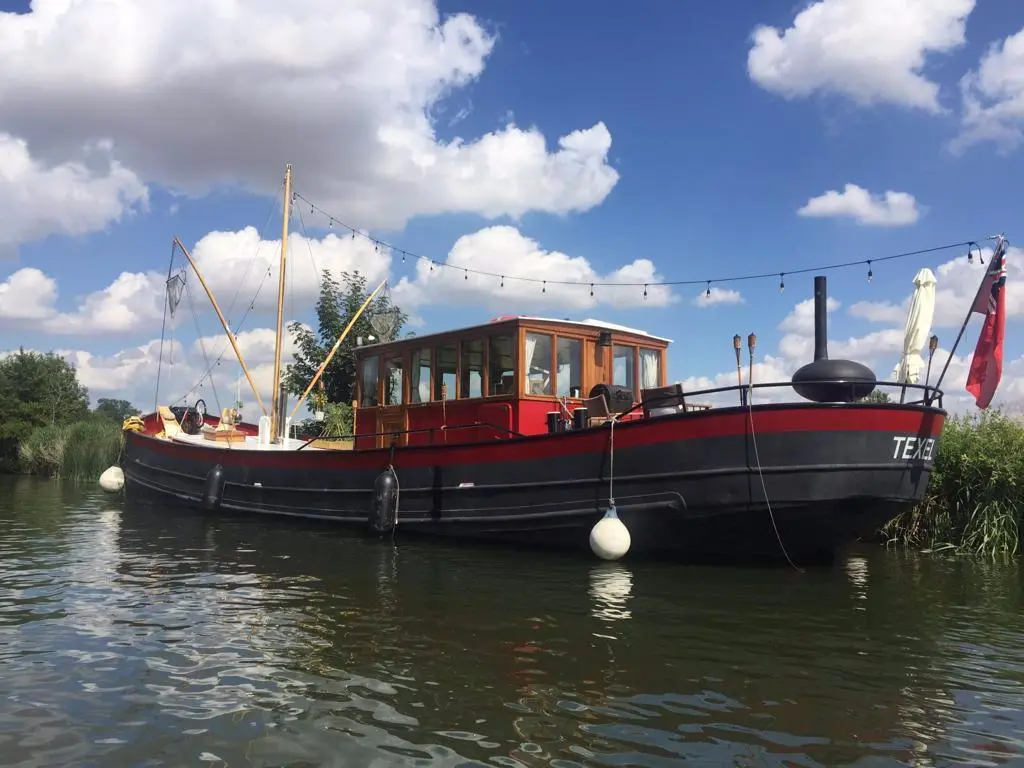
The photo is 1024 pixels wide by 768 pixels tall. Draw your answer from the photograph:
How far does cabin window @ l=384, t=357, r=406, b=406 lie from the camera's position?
12422 millimetres

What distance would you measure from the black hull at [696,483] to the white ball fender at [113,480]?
11.5m

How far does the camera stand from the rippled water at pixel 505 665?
3.81m

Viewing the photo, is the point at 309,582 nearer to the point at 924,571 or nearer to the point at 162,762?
the point at 162,762

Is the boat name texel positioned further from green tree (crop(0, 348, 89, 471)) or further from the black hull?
green tree (crop(0, 348, 89, 471))

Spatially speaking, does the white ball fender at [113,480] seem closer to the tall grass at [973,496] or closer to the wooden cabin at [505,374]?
the wooden cabin at [505,374]

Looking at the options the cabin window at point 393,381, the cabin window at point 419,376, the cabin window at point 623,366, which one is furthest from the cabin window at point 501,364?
the cabin window at point 393,381

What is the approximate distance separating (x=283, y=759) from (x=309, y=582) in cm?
444

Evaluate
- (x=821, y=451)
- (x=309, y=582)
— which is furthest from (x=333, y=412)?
(x=821, y=451)

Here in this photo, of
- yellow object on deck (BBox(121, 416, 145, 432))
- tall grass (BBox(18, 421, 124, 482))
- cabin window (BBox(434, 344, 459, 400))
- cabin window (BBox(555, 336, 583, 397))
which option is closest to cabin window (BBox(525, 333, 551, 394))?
cabin window (BBox(555, 336, 583, 397))

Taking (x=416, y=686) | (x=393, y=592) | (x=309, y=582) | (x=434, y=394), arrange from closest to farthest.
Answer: (x=416, y=686)
(x=393, y=592)
(x=309, y=582)
(x=434, y=394)

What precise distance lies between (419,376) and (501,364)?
1.81 metres

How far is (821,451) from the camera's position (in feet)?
26.0

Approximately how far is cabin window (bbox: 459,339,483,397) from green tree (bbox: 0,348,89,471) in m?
34.2

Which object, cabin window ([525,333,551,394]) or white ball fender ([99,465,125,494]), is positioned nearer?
cabin window ([525,333,551,394])
